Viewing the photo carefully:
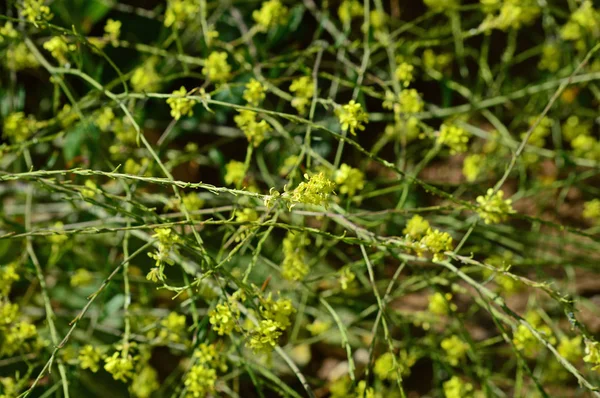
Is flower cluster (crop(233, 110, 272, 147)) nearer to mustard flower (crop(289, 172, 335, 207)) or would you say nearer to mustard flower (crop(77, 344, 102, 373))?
mustard flower (crop(289, 172, 335, 207))

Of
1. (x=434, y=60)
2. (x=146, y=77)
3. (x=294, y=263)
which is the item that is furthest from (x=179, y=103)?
(x=434, y=60)

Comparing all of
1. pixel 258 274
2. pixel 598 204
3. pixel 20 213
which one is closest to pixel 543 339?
pixel 258 274

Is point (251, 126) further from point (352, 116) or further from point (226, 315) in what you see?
point (226, 315)

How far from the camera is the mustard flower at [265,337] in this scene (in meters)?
1.25

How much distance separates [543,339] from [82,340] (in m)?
1.48

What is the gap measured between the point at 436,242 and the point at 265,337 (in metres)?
0.41

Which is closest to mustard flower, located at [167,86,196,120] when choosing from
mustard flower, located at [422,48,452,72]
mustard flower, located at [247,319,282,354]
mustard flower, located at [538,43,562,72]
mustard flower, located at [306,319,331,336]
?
Result: mustard flower, located at [247,319,282,354]

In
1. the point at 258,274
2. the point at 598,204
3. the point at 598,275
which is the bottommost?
the point at 598,275

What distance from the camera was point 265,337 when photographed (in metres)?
1.26

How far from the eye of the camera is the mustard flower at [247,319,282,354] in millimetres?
1253

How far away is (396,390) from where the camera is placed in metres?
2.15

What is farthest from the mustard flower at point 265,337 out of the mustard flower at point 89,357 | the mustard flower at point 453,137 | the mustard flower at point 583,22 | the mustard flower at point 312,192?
the mustard flower at point 583,22

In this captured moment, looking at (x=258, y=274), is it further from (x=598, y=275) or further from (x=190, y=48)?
Answer: (x=598, y=275)

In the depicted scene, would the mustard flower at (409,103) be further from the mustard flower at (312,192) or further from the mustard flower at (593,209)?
the mustard flower at (593,209)
